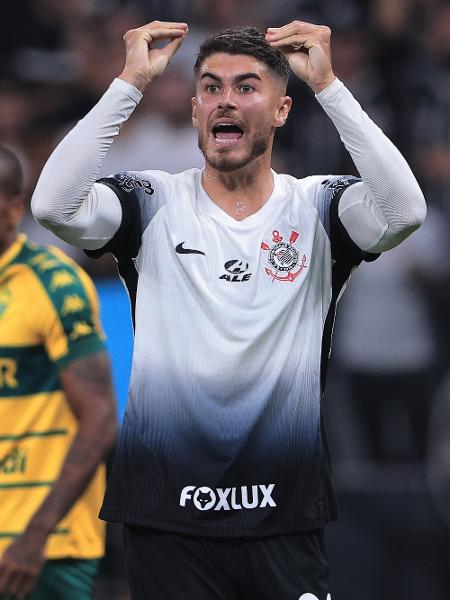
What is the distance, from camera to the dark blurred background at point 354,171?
7.61m

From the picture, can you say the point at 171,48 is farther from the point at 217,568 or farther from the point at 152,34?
the point at 217,568

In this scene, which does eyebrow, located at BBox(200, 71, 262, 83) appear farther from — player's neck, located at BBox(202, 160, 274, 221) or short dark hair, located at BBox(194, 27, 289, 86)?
player's neck, located at BBox(202, 160, 274, 221)

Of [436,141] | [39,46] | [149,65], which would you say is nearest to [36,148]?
[39,46]

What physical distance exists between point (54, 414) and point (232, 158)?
1687 millimetres

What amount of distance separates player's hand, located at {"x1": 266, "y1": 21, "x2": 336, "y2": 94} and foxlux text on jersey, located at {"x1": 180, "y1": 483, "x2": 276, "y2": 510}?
1.21 m

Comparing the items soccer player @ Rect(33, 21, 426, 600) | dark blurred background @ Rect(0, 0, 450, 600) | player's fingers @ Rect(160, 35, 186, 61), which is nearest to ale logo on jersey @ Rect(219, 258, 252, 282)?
soccer player @ Rect(33, 21, 426, 600)

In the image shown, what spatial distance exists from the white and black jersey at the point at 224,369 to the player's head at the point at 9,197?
1.45 metres

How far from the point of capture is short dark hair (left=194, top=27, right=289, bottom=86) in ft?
13.7

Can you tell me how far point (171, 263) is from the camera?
4090 millimetres

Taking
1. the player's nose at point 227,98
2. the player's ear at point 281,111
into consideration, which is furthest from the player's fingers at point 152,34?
the player's ear at point 281,111

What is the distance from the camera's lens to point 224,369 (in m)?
3.98

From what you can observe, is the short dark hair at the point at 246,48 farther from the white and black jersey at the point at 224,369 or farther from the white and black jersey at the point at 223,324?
the white and black jersey at the point at 224,369

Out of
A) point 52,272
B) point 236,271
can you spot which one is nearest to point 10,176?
point 52,272

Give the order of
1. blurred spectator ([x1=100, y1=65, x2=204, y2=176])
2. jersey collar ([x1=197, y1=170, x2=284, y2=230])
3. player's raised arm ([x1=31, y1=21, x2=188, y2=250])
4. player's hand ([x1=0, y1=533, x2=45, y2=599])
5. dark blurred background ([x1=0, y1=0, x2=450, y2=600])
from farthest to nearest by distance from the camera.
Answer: blurred spectator ([x1=100, y1=65, x2=204, y2=176]), dark blurred background ([x1=0, y1=0, x2=450, y2=600]), player's hand ([x1=0, y1=533, x2=45, y2=599]), jersey collar ([x1=197, y1=170, x2=284, y2=230]), player's raised arm ([x1=31, y1=21, x2=188, y2=250])
